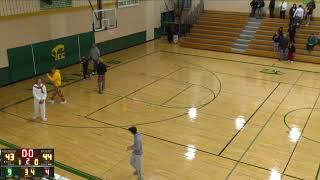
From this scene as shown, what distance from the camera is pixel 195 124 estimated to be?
1223cm

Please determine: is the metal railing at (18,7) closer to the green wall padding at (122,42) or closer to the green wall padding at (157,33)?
the green wall padding at (122,42)

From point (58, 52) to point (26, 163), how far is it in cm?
1154

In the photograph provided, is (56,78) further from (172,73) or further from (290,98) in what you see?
(290,98)

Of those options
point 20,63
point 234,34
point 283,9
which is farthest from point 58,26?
point 283,9

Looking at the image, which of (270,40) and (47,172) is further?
(270,40)

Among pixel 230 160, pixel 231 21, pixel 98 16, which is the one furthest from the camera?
pixel 231 21

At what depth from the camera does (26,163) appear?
809cm

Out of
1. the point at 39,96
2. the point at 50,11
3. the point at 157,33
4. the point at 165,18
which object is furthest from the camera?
the point at 165,18

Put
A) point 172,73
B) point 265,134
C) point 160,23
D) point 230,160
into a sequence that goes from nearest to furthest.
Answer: point 230,160 → point 265,134 → point 172,73 → point 160,23

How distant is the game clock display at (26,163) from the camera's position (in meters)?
8.05

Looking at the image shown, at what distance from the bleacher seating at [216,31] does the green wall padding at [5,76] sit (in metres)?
12.3

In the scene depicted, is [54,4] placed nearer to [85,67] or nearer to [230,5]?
[85,67]

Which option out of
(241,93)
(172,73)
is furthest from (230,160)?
(172,73)

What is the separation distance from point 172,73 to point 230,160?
9.01m
